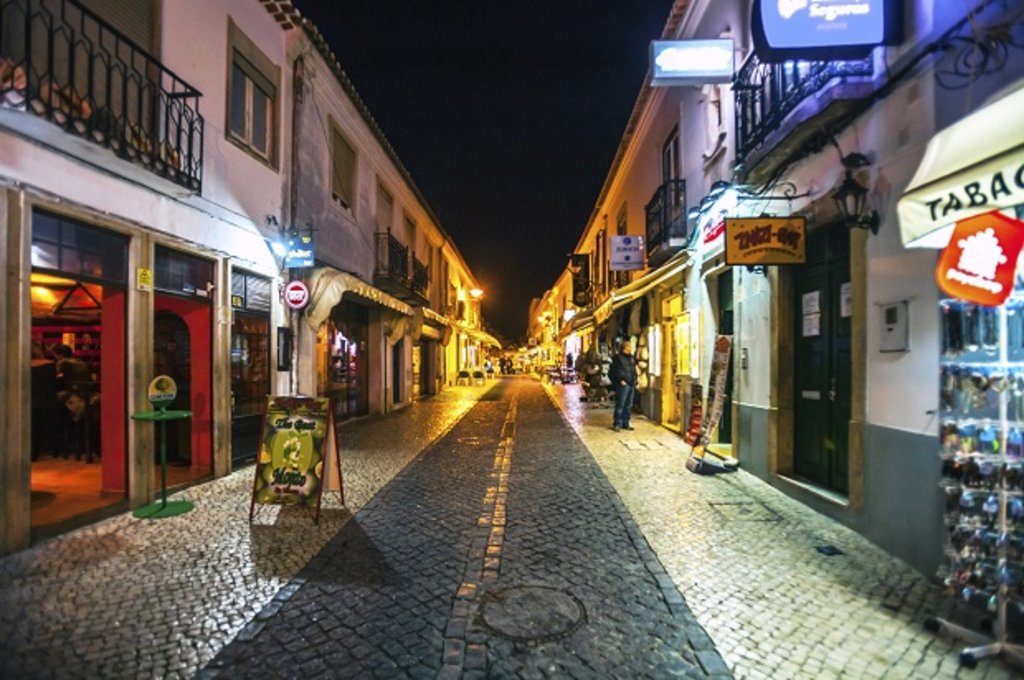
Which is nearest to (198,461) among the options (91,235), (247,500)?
(247,500)

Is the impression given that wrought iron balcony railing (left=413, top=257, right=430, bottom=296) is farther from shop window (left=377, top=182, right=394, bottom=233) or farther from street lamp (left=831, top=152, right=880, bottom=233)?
street lamp (left=831, top=152, right=880, bottom=233)

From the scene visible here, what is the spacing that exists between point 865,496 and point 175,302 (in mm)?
8537

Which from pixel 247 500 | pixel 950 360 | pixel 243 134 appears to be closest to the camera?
pixel 950 360

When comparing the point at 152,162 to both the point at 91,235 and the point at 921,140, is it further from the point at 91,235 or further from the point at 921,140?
the point at 921,140

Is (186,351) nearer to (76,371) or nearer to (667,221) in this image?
(76,371)

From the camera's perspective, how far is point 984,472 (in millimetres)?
3469

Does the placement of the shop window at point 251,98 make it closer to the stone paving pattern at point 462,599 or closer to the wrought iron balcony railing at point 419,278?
the stone paving pattern at point 462,599

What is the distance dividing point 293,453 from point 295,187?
6224mm

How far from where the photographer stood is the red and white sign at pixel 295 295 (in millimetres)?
10109

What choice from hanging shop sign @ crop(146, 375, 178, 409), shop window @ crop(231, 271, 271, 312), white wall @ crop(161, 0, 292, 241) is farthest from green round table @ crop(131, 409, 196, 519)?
white wall @ crop(161, 0, 292, 241)

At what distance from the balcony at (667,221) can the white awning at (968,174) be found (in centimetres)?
824

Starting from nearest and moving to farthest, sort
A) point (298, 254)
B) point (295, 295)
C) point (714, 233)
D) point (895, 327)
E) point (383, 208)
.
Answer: point (895, 327), point (714, 233), point (295, 295), point (298, 254), point (383, 208)

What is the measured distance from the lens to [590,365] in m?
21.6

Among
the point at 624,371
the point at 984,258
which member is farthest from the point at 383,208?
the point at 984,258
